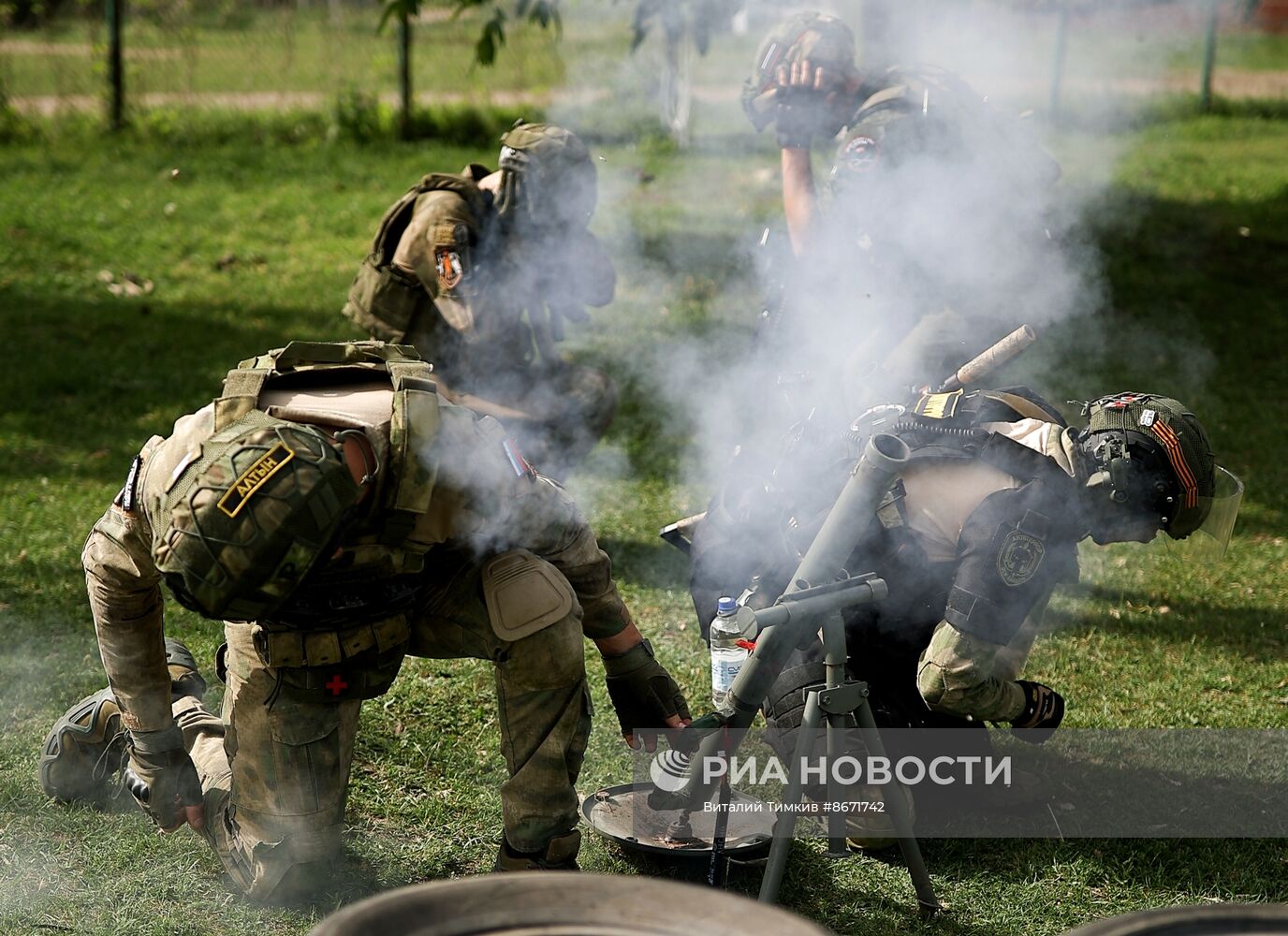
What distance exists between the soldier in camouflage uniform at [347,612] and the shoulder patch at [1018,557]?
3.78ft

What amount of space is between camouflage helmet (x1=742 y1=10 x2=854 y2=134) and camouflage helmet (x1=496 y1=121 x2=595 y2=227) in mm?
805

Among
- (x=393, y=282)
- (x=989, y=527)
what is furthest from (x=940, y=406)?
(x=393, y=282)

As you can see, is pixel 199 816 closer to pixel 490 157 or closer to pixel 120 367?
pixel 120 367

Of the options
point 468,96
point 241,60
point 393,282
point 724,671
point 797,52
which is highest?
point 797,52

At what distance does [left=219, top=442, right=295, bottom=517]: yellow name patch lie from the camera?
298 centimetres

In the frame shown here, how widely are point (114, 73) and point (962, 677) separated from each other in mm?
11389

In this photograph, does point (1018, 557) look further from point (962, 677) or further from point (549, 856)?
point (549, 856)

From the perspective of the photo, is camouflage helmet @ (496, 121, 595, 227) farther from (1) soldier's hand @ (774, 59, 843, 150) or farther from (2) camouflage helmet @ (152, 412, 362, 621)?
(2) camouflage helmet @ (152, 412, 362, 621)

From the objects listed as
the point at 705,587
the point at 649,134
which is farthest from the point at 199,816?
the point at 649,134

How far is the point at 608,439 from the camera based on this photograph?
7340 millimetres

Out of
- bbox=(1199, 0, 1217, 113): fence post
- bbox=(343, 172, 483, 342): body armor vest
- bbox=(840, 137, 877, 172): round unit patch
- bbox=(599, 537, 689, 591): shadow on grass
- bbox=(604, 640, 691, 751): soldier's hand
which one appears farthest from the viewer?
bbox=(1199, 0, 1217, 113): fence post

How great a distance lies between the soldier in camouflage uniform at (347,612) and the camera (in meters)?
3.29

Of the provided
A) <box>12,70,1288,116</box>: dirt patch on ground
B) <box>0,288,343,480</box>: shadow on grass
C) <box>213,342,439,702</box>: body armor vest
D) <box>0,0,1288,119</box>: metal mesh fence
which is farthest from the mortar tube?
<box>12,70,1288,116</box>: dirt patch on ground

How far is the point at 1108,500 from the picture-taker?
12.4 feet
